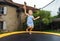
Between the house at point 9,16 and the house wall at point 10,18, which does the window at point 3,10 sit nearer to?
the house at point 9,16

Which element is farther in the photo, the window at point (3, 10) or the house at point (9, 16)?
the window at point (3, 10)

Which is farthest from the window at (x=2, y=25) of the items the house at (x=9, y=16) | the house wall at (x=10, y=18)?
the house wall at (x=10, y=18)

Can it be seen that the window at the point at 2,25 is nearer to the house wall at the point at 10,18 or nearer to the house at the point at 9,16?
the house at the point at 9,16

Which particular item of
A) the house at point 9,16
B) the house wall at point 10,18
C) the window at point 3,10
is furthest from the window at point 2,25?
the window at point 3,10

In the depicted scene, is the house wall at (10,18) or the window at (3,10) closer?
the house wall at (10,18)

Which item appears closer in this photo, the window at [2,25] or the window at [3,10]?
the window at [2,25]

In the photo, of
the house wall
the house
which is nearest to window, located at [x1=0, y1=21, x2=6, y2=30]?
the house

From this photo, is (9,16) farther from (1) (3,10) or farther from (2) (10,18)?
(1) (3,10)

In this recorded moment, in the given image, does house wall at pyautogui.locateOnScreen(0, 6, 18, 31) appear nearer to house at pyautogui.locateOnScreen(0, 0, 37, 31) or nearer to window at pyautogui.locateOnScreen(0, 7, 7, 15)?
house at pyautogui.locateOnScreen(0, 0, 37, 31)

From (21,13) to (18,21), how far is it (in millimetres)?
778

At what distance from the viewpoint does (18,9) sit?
1170cm

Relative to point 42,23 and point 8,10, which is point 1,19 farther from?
point 42,23

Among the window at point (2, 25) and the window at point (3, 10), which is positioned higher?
the window at point (3, 10)

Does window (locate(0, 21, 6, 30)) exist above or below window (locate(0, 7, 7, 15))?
below
